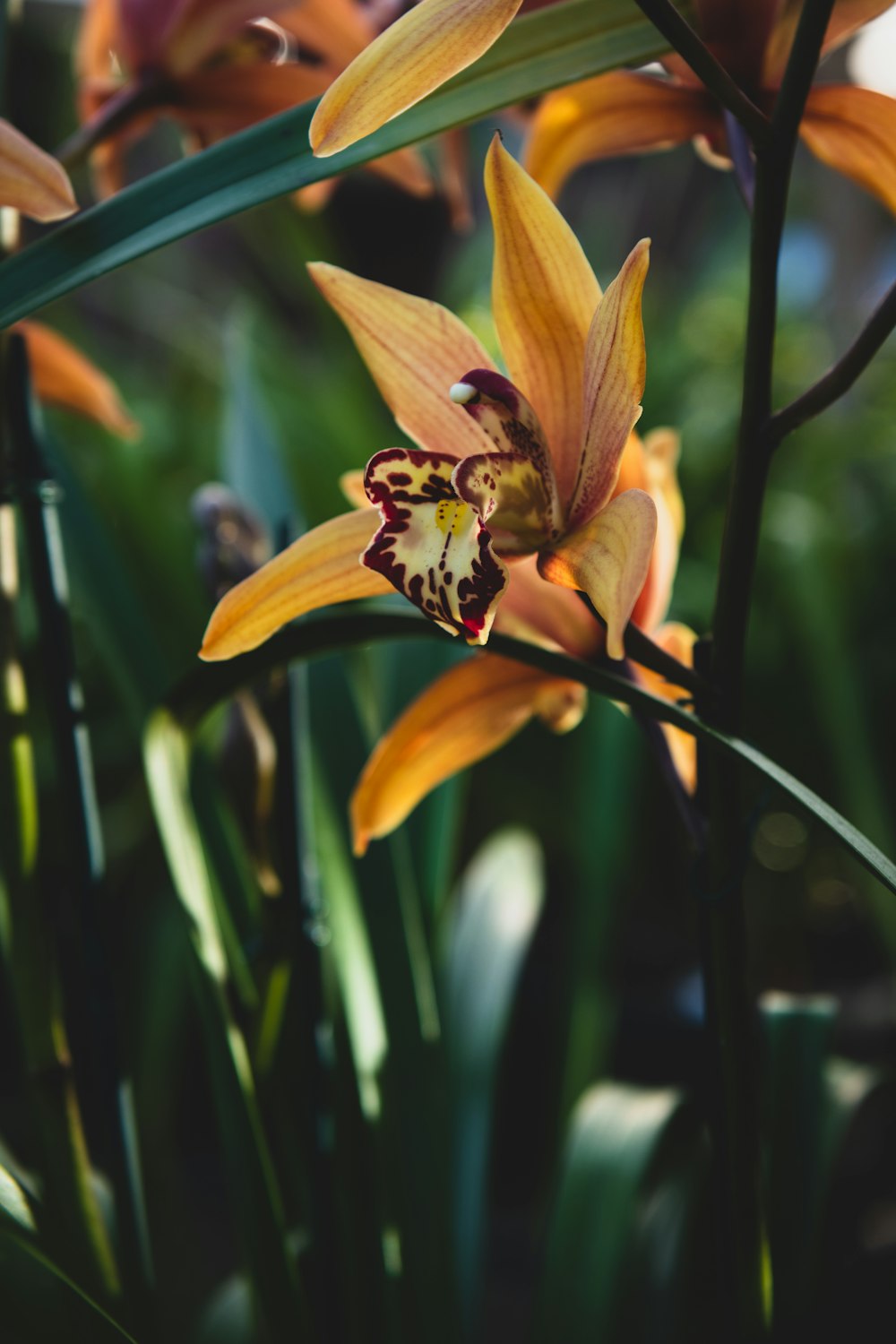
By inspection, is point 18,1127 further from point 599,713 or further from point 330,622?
point 330,622

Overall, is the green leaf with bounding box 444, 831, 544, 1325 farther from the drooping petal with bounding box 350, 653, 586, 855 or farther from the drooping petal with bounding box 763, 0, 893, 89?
the drooping petal with bounding box 763, 0, 893, 89

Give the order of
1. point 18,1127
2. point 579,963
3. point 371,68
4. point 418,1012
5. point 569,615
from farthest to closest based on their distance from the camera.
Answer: point 18,1127, point 579,963, point 418,1012, point 569,615, point 371,68

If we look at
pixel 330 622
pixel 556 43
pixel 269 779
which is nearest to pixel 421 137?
pixel 556 43

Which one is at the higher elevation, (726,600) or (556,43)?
(556,43)

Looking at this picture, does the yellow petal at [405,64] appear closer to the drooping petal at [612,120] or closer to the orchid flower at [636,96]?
the orchid flower at [636,96]

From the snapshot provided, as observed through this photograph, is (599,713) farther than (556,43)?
Yes

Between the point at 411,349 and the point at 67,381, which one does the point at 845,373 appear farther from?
the point at 67,381

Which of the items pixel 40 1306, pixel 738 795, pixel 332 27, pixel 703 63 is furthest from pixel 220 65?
pixel 40 1306
